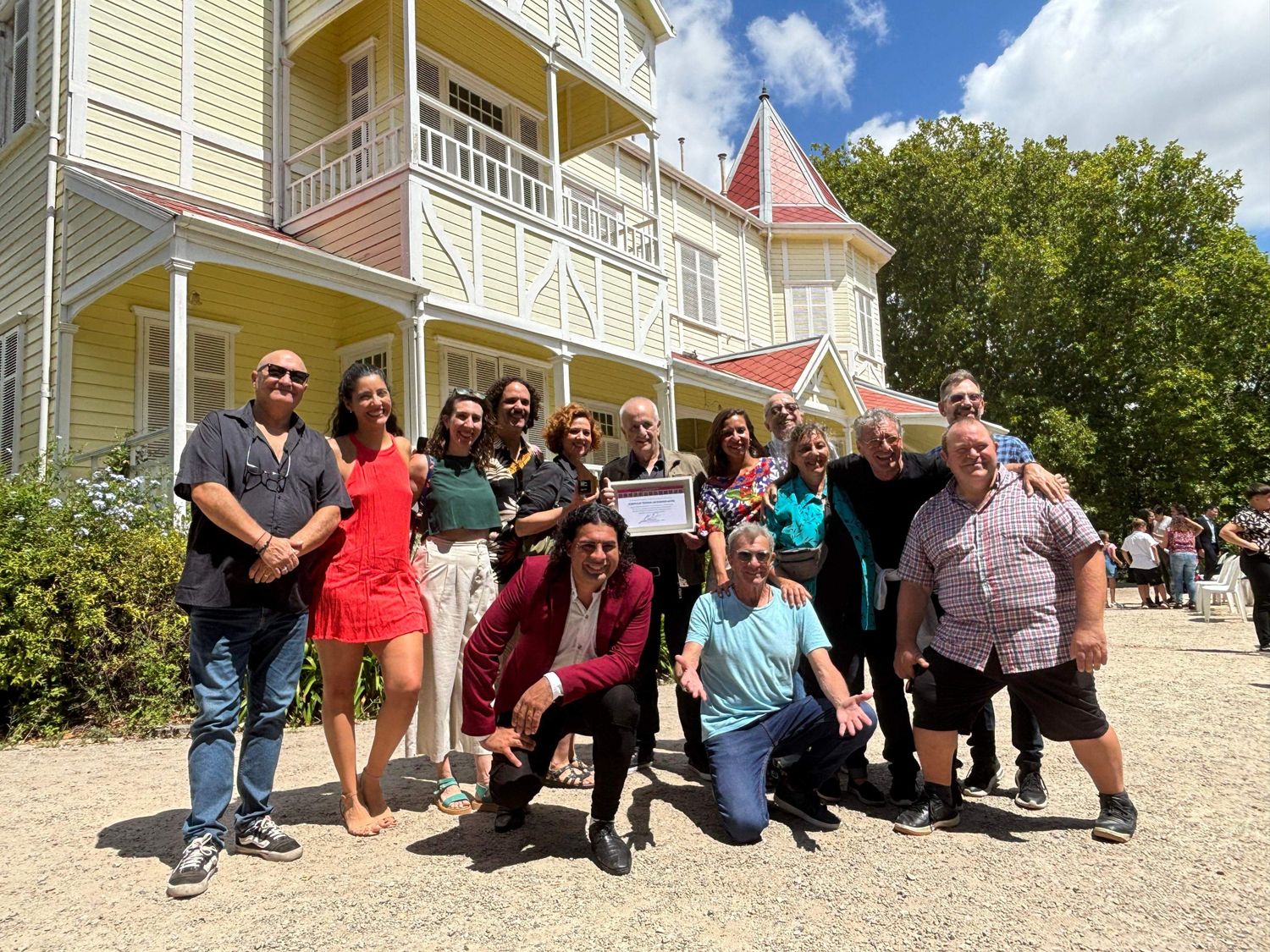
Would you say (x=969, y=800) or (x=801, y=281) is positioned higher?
(x=801, y=281)

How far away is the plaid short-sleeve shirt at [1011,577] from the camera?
11.6 feet

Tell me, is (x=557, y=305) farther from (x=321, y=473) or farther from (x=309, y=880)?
(x=309, y=880)

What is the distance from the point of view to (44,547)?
6.18 metres

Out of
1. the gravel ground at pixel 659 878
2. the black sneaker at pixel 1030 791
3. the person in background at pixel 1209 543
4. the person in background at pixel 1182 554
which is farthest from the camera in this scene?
the person in background at pixel 1209 543

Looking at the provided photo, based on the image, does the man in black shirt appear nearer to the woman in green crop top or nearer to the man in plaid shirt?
the woman in green crop top

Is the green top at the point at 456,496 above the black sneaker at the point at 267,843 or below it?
above

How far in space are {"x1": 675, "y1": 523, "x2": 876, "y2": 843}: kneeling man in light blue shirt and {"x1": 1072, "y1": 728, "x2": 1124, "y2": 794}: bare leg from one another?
0.88 metres

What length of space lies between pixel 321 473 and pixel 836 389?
17.5 m

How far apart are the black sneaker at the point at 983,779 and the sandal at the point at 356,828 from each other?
9.55 ft

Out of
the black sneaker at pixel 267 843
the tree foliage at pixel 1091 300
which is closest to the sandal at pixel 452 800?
the black sneaker at pixel 267 843

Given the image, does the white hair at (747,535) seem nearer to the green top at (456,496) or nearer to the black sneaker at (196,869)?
the green top at (456,496)

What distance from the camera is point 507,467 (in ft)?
15.0

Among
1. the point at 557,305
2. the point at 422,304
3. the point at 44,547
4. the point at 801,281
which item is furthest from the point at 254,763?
the point at 801,281

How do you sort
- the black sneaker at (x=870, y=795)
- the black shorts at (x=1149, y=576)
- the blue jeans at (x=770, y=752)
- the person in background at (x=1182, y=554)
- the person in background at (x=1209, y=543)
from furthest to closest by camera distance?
the person in background at (x=1209, y=543)
the black shorts at (x=1149, y=576)
the person in background at (x=1182, y=554)
the black sneaker at (x=870, y=795)
the blue jeans at (x=770, y=752)
